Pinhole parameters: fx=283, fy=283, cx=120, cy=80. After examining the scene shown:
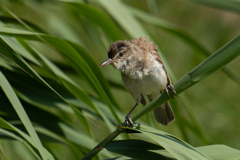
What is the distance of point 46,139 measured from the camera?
1814 mm

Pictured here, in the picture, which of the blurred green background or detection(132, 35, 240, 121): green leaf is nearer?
detection(132, 35, 240, 121): green leaf

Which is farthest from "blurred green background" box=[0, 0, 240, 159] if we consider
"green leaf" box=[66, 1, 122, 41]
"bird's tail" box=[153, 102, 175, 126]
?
"bird's tail" box=[153, 102, 175, 126]

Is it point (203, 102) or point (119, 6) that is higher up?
point (119, 6)

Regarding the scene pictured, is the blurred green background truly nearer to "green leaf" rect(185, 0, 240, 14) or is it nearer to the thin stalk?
"green leaf" rect(185, 0, 240, 14)

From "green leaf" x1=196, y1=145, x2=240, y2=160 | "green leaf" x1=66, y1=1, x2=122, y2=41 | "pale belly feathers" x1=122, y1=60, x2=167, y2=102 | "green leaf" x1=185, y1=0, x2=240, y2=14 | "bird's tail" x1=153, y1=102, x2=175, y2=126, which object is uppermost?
"green leaf" x1=66, y1=1, x2=122, y2=41

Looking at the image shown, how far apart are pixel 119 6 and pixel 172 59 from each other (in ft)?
11.4

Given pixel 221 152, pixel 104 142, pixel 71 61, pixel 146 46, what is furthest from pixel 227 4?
pixel 104 142

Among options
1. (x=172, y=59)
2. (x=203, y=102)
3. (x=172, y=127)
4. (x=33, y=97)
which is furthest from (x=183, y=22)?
(x=33, y=97)

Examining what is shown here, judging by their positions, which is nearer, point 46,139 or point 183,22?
point 46,139

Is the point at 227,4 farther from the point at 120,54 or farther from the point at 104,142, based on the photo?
the point at 104,142

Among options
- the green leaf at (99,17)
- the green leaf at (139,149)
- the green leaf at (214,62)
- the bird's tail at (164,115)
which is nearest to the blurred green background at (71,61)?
the green leaf at (99,17)

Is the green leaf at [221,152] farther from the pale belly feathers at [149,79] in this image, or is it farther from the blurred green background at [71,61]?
the pale belly feathers at [149,79]

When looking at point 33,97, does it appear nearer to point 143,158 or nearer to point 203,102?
point 143,158

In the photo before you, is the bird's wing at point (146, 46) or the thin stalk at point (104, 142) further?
the bird's wing at point (146, 46)
